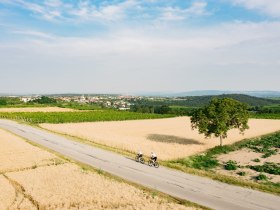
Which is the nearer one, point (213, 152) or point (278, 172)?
point (278, 172)

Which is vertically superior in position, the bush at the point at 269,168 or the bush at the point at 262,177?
the bush at the point at 262,177

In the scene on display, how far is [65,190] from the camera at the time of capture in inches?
1027

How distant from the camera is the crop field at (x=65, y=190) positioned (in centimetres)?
2297

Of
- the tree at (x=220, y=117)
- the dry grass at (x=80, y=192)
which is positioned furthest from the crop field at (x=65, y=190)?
the tree at (x=220, y=117)

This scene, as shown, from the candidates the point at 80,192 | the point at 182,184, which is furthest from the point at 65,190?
the point at 182,184

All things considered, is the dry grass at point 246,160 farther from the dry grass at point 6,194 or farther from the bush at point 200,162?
the dry grass at point 6,194

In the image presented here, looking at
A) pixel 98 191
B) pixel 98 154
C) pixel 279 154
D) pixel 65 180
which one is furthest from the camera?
pixel 279 154

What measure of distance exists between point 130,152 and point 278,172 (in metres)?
18.4

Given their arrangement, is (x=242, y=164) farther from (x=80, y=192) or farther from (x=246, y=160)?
(x=80, y=192)

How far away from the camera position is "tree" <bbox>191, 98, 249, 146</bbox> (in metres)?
51.2

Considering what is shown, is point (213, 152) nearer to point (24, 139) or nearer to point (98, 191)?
point (98, 191)

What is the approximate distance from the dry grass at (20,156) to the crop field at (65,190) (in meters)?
0.11

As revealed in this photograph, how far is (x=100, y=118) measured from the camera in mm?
101625

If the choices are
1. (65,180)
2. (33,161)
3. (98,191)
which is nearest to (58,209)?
(98,191)
